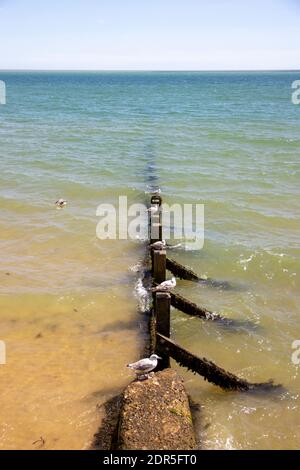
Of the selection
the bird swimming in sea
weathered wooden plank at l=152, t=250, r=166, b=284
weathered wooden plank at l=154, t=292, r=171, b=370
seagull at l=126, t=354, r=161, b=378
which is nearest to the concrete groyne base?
seagull at l=126, t=354, r=161, b=378

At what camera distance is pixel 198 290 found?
1152cm

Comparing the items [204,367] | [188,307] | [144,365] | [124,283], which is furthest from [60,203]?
[144,365]

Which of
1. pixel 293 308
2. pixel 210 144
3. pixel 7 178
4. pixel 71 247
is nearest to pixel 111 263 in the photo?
pixel 71 247

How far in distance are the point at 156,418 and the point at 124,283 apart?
5837 mm

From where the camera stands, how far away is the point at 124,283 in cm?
1172

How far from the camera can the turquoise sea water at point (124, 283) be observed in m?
7.55

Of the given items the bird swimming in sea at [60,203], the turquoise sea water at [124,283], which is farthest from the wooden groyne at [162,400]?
the bird swimming in sea at [60,203]

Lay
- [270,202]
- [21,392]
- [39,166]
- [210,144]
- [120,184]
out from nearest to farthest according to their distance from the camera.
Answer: [21,392], [270,202], [120,184], [39,166], [210,144]

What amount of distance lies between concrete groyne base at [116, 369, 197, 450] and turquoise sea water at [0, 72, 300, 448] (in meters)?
1.06

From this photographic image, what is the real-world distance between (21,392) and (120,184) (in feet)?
46.3

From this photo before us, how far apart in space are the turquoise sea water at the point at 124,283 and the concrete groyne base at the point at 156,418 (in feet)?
3.48

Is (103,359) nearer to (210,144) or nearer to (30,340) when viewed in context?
(30,340)

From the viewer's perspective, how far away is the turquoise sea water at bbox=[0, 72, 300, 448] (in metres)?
7.55

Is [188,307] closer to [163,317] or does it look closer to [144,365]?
[163,317]
